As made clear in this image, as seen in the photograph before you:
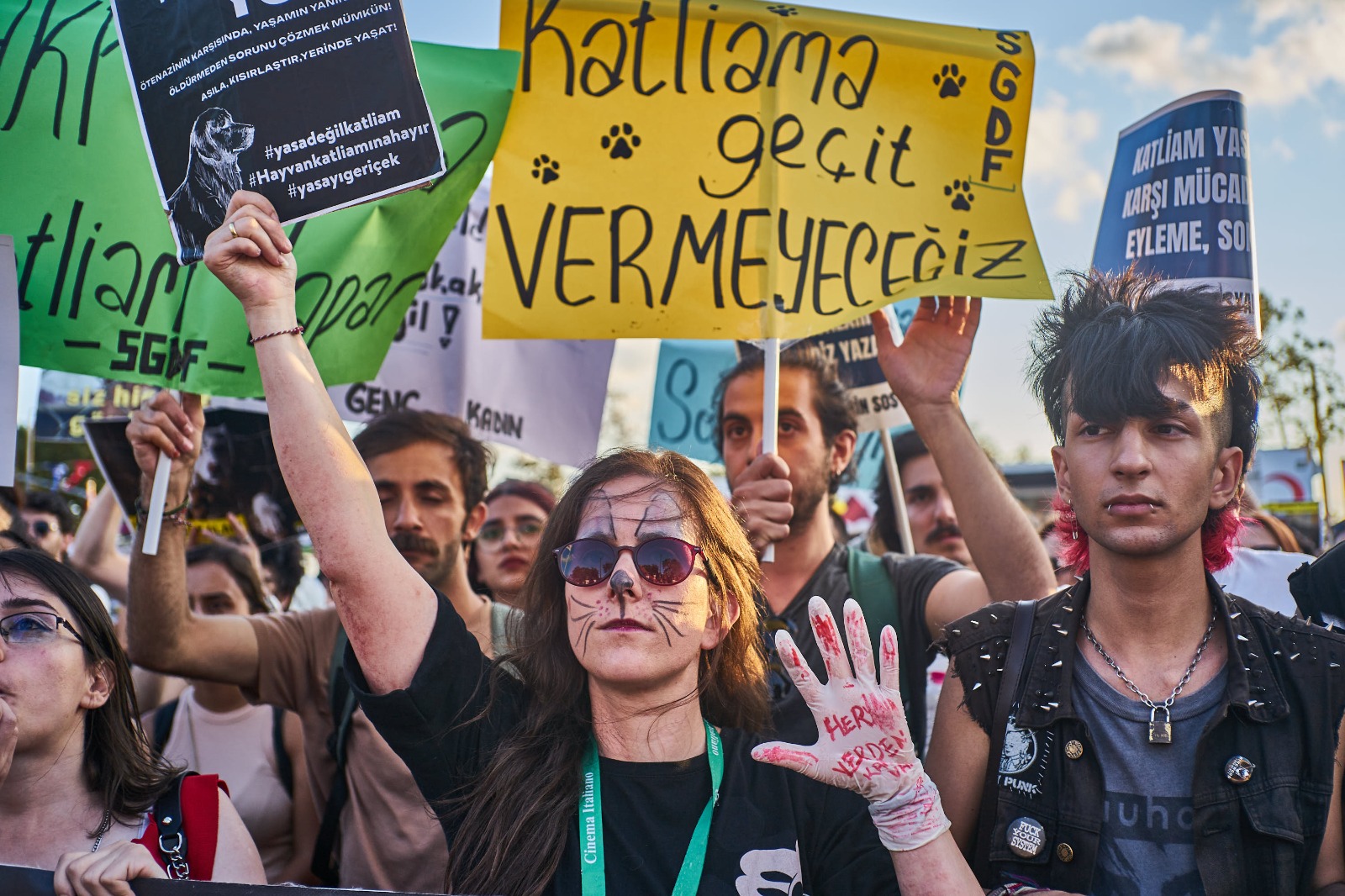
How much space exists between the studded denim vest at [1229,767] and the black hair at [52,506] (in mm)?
4432

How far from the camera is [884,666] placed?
228 centimetres

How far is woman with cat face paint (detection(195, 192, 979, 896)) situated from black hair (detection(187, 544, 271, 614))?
2.68m

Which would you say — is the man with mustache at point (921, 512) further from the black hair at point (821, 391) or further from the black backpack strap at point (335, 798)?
the black backpack strap at point (335, 798)

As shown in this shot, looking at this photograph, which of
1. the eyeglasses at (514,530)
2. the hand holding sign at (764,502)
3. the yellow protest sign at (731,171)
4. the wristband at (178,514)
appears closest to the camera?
the hand holding sign at (764,502)

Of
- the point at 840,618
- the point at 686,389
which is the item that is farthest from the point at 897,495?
the point at 686,389

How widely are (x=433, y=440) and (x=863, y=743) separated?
238cm

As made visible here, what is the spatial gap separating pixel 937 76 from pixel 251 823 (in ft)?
10.5

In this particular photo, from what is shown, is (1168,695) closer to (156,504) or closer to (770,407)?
(770,407)

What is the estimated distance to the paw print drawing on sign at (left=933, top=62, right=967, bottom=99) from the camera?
3.73 metres

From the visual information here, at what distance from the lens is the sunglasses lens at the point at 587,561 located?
2488mm

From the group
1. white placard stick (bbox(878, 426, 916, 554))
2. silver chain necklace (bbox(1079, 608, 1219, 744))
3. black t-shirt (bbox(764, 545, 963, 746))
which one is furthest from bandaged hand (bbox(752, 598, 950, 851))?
white placard stick (bbox(878, 426, 916, 554))

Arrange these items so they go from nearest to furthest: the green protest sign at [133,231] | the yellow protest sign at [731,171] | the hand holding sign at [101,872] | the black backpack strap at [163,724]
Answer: the hand holding sign at [101,872]
the green protest sign at [133,231]
the yellow protest sign at [731,171]
the black backpack strap at [163,724]

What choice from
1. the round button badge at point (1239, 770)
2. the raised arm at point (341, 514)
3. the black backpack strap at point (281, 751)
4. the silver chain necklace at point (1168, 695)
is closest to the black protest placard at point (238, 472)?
the black backpack strap at point (281, 751)

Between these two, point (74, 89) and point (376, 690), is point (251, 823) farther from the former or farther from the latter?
point (74, 89)
